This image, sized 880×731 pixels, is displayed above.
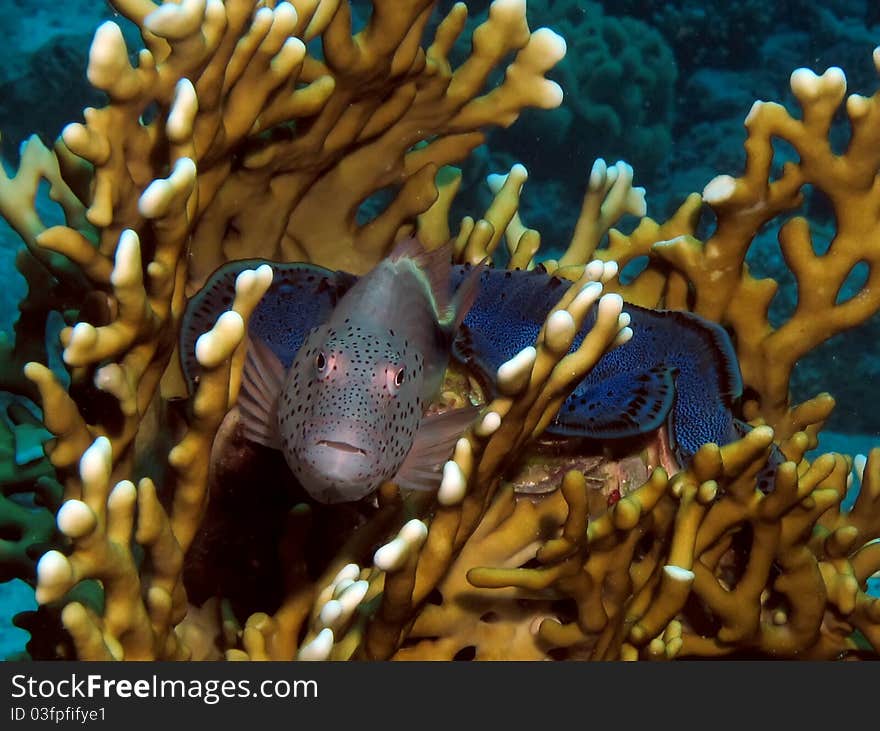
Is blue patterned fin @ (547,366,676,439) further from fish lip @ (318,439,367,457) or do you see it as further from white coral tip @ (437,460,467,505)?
fish lip @ (318,439,367,457)

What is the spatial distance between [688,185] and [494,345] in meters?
13.4

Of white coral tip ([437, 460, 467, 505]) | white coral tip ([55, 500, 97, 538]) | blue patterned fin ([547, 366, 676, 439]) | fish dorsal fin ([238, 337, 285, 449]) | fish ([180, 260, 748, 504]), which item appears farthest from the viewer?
fish ([180, 260, 748, 504])

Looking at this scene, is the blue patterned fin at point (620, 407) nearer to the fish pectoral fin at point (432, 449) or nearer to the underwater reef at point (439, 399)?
the underwater reef at point (439, 399)

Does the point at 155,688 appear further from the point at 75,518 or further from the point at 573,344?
the point at 573,344

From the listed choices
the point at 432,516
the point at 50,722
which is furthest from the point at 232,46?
the point at 50,722

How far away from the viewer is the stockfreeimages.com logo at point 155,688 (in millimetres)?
1989

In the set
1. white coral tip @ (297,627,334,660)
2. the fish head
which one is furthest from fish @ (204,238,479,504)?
white coral tip @ (297,627,334,660)

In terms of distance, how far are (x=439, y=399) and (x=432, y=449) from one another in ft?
1.66

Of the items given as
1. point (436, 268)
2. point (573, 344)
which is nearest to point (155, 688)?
point (436, 268)

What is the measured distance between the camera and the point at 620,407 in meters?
2.60

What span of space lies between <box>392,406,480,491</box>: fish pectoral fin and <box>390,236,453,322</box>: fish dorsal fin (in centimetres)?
46

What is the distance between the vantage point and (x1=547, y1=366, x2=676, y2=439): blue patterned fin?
2541 mm

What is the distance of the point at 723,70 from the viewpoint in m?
17.3

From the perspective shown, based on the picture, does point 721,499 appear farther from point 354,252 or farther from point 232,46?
point 232,46
